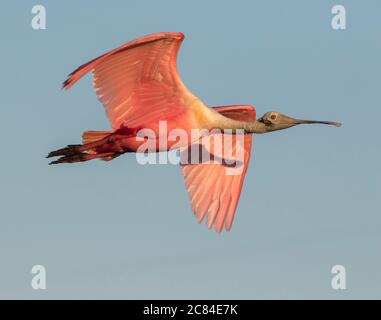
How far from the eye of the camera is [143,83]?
21.1 metres

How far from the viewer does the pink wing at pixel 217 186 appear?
23.0 meters

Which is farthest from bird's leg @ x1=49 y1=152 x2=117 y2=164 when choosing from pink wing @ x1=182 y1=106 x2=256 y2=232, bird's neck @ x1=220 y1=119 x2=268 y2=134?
pink wing @ x1=182 y1=106 x2=256 y2=232

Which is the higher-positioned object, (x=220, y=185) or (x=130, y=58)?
(x=130, y=58)

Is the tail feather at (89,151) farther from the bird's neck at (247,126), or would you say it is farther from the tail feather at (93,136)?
the bird's neck at (247,126)

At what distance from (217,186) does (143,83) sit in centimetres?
323

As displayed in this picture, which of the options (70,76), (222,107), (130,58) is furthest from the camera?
(222,107)

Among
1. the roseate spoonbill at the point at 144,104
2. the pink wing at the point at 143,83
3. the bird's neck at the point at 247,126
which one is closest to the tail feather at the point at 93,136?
the roseate spoonbill at the point at 144,104

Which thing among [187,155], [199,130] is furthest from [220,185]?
[199,130]

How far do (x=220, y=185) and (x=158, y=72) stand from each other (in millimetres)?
3441

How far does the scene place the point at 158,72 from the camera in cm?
2086

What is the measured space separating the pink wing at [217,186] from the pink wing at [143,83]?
7.84 feet
